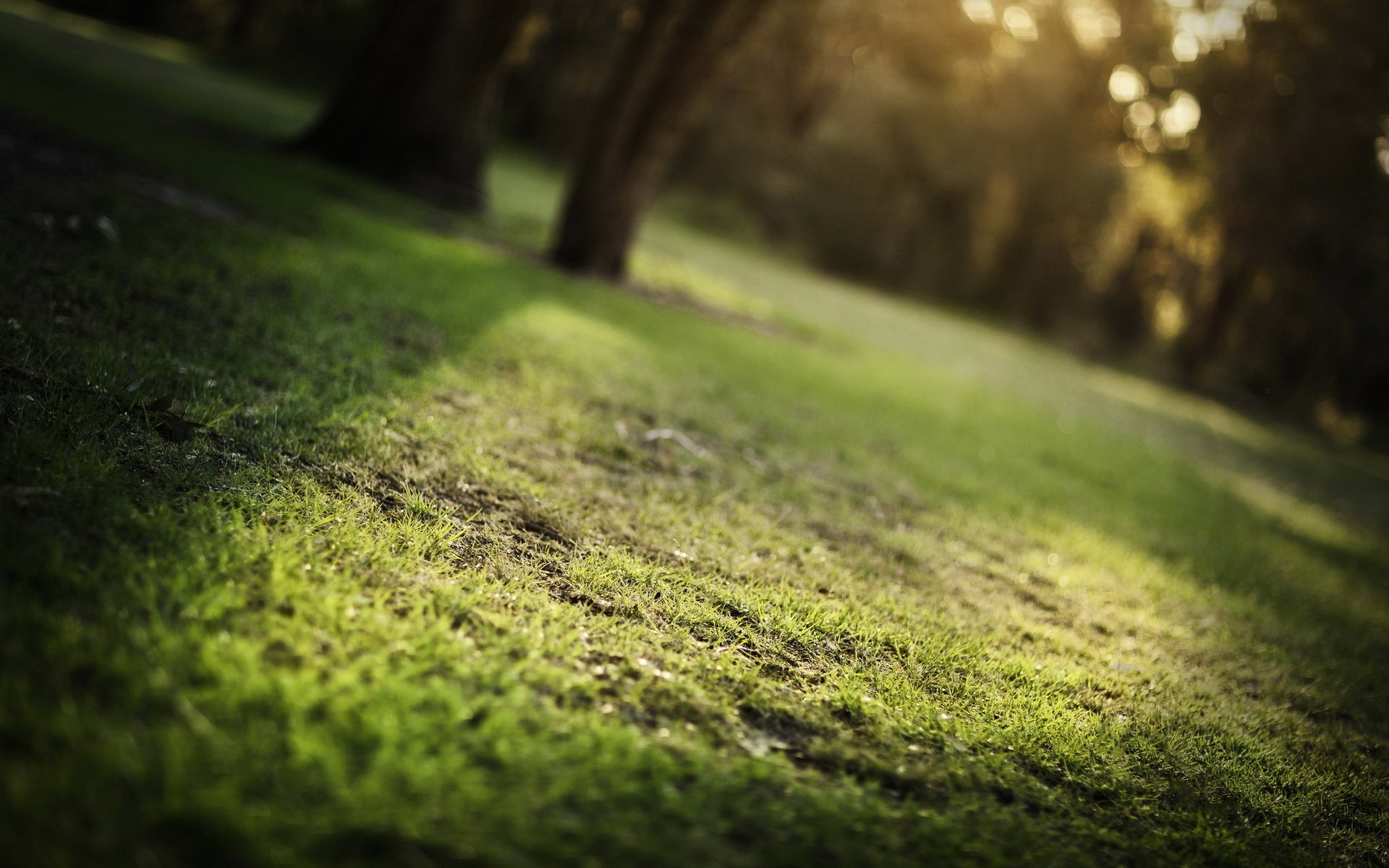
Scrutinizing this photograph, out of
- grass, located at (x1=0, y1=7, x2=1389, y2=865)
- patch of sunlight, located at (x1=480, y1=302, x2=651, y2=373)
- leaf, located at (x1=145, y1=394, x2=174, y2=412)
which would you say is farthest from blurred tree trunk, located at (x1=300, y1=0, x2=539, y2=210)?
leaf, located at (x1=145, y1=394, x2=174, y2=412)

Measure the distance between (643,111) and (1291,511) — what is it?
28.6ft

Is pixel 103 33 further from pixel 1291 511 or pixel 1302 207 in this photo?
pixel 1302 207

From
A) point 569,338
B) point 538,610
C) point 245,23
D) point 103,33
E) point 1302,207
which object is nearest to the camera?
point 538,610

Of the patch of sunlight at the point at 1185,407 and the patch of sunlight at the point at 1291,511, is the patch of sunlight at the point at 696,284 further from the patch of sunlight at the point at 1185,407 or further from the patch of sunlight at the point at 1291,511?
the patch of sunlight at the point at 1185,407

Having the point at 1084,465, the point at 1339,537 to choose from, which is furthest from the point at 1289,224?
the point at 1084,465

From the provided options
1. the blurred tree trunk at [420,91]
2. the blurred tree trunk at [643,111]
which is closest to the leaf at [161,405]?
the blurred tree trunk at [643,111]

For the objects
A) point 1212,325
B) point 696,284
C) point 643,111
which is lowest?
point 696,284

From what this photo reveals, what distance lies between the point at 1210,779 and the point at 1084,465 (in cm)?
579

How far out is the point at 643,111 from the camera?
9414 millimetres

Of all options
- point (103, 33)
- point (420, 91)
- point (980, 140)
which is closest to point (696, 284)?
point (420, 91)

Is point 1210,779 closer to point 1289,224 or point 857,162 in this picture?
point 1289,224

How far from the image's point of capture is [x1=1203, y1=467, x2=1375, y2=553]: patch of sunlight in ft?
26.9

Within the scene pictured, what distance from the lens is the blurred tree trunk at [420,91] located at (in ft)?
37.4

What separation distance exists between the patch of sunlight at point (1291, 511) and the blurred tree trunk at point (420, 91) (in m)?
11.1
